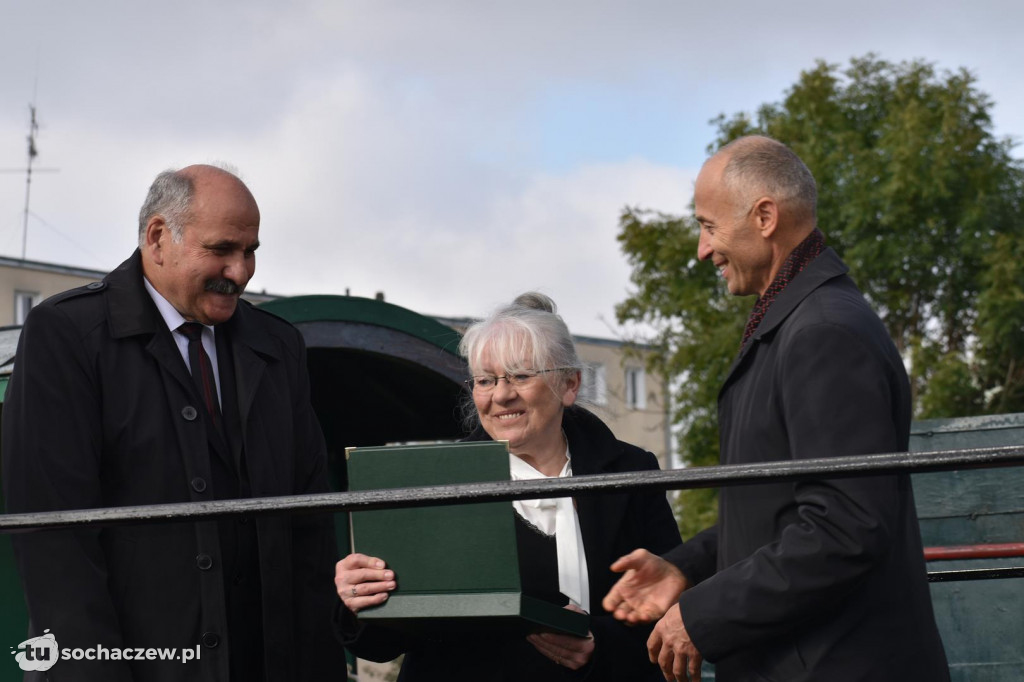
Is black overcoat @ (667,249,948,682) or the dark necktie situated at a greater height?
the dark necktie

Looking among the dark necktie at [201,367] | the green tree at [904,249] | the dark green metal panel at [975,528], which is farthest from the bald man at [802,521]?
the green tree at [904,249]

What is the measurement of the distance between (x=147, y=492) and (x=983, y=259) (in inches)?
950

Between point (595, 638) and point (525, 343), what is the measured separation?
923mm

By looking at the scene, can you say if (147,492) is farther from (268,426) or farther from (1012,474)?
(1012,474)

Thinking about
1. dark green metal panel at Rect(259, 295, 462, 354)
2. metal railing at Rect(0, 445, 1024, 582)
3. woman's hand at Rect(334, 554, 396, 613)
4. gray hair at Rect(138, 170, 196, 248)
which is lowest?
woman's hand at Rect(334, 554, 396, 613)

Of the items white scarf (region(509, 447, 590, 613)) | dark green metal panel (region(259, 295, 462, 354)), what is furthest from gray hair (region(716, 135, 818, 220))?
dark green metal panel (region(259, 295, 462, 354))

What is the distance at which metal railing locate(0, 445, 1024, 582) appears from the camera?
2305mm

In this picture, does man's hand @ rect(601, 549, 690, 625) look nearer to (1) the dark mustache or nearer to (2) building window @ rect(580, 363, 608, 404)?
(2) building window @ rect(580, 363, 608, 404)

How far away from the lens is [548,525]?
3.78 meters

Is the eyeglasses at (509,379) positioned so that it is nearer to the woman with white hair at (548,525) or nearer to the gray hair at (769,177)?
the woman with white hair at (548,525)

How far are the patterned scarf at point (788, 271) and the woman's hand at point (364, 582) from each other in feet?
3.22

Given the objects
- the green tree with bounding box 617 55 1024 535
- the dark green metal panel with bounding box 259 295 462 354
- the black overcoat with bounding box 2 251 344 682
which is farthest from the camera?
the green tree with bounding box 617 55 1024 535

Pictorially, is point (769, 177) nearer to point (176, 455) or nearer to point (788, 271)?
point (788, 271)

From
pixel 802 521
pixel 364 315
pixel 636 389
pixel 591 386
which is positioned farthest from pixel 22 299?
pixel 802 521
